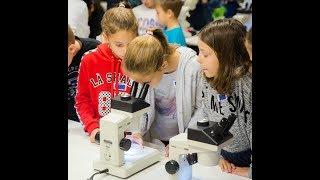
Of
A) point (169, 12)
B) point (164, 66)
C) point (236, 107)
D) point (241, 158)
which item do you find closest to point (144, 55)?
point (164, 66)

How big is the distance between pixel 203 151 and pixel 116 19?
2.72 feet

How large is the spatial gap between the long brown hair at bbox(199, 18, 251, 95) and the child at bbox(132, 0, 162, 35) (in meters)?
2.05

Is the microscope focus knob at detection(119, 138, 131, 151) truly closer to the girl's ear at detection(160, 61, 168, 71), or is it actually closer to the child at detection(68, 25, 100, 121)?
the girl's ear at detection(160, 61, 168, 71)

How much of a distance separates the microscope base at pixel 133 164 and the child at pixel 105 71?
32 cm

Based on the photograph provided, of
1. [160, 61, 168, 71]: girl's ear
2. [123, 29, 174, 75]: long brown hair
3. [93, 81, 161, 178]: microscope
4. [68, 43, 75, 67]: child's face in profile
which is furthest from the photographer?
[68, 43, 75, 67]: child's face in profile

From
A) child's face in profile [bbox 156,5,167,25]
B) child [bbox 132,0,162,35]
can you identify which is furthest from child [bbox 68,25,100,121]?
child [bbox 132,0,162,35]

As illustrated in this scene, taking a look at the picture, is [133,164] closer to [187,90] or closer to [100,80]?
[187,90]

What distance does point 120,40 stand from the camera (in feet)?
6.43

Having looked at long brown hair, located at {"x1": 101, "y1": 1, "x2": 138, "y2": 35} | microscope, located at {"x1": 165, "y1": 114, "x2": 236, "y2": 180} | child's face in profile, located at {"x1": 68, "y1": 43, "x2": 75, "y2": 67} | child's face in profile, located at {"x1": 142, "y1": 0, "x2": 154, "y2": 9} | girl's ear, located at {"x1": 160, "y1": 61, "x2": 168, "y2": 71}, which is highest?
long brown hair, located at {"x1": 101, "y1": 1, "x2": 138, "y2": 35}

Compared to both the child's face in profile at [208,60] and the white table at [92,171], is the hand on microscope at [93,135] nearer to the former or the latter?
the white table at [92,171]

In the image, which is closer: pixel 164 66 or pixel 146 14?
pixel 164 66

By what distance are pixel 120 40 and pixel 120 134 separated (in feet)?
1.78

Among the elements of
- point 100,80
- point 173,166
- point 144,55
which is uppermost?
point 144,55

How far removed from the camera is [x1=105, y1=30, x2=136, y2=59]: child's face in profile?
1954 millimetres
